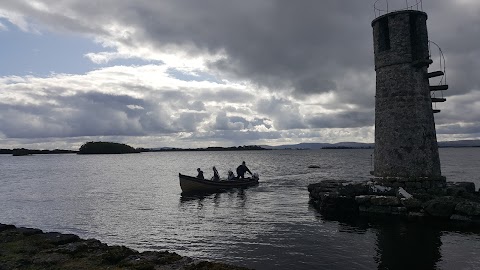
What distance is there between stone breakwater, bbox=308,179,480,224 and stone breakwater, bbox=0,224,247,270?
539 inches

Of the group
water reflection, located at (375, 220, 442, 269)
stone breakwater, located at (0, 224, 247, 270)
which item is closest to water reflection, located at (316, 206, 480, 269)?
water reflection, located at (375, 220, 442, 269)

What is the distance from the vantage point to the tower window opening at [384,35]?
22.5 metres

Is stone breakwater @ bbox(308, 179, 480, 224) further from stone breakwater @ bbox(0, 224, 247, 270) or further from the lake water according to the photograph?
stone breakwater @ bbox(0, 224, 247, 270)

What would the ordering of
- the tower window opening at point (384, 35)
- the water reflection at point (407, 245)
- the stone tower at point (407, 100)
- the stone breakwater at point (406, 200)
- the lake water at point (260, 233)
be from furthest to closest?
1. the tower window opening at point (384, 35)
2. the stone tower at point (407, 100)
3. the stone breakwater at point (406, 200)
4. the lake water at point (260, 233)
5. the water reflection at point (407, 245)

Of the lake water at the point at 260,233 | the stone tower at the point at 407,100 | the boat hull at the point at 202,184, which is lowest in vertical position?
the lake water at the point at 260,233

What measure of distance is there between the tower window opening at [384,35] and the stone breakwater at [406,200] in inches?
323

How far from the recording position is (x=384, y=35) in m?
22.6

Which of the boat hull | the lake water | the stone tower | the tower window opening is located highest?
the tower window opening

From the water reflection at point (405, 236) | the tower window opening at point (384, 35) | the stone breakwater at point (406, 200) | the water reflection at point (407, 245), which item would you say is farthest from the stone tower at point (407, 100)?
the water reflection at point (407, 245)

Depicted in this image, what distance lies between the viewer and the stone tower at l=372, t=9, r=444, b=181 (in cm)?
2164

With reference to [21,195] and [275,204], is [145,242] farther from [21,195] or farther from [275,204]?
[21,195]

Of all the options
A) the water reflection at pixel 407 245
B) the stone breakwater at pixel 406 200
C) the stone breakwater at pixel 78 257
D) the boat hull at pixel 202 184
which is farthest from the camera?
the boat hull at pixel 202 184

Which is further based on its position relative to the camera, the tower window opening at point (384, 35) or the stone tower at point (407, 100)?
the tower window opening at point (384, 35)

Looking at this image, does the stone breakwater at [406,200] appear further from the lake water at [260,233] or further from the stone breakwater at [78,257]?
the stone breakwater at [78,257]
